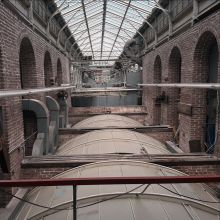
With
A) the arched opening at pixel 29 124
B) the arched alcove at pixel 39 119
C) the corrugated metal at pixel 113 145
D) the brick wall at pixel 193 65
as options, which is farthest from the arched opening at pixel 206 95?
the arched opening at pixel 29 124

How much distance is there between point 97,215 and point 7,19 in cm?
534

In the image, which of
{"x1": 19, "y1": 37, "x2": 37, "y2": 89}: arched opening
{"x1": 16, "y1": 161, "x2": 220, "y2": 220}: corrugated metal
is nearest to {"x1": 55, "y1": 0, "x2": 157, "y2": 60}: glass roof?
{"x1": 19, "y1": 37, "x2": 37, "y2": 89}: arched opening

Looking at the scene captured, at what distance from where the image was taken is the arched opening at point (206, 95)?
855cm

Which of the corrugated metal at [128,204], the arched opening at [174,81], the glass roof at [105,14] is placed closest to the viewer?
the corrugated metal at [128,204]

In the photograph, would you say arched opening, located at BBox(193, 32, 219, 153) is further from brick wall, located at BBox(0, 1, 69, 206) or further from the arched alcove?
brick wall, located at BBox(0, 1, 69, 206)

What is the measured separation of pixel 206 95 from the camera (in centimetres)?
895

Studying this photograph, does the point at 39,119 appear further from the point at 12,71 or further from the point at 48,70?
the point at 48,70

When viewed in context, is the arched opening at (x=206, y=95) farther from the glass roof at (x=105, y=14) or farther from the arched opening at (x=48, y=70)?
the arched opening at (x=48, y=70)

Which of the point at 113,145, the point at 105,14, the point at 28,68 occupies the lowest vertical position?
the point at 113,145

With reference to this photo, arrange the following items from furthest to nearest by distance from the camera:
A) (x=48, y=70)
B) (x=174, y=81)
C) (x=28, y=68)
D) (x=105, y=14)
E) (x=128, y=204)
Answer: (x=105, y=14) → (x=48, y=70) → (x=174, y=81) → (x=28, y=68) → (x=128, y=204)

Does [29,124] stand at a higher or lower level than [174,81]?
lower

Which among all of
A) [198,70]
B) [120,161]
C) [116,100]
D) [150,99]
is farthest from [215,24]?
[116,100]

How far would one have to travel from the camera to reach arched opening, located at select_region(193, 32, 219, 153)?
28.0 ft

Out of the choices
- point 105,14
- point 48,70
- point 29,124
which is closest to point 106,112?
point 48,70
